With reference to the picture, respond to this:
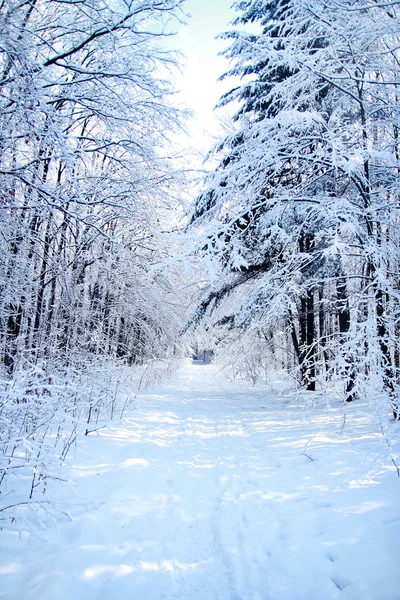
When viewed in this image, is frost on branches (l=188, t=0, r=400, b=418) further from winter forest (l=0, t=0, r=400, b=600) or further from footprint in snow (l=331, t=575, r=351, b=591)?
footprint in snow (l=331, t=575, r=351, b=591)

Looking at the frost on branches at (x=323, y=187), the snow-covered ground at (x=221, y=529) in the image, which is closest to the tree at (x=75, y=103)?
the frost on branches at (x=323, y=187)

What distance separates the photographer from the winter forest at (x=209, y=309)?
2.38m

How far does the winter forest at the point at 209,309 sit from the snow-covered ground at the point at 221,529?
18mm

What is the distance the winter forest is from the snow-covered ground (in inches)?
0.7

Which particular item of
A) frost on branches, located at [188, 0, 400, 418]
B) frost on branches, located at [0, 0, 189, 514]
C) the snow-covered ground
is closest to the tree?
frost on branches, located at [0, 0, 189, 514]

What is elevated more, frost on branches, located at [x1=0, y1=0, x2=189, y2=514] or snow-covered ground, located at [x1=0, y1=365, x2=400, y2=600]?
frost on branches, located at [x1=0, y1=0, x2=189, y2=514]

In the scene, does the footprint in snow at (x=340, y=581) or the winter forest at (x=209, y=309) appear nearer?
the footprint in snow at (x=340, y=581)

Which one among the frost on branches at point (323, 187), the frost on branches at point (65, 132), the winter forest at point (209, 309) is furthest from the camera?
the frost on branches at point (323, 187)

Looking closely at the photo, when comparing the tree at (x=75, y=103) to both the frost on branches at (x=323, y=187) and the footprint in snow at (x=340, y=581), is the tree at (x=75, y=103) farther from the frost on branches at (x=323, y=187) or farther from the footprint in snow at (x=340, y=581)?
the footprint in snow at (x=340, y=581)

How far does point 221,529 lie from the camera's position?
2752 millimetres

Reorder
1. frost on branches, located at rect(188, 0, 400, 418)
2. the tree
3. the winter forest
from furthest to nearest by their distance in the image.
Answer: frost on branches, located at rect(188, 0, 400, 418), the tree, the winter forest

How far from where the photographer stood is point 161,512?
9.98ft

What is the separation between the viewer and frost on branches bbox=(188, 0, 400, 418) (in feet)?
13.9

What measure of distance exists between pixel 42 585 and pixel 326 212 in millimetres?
5887
